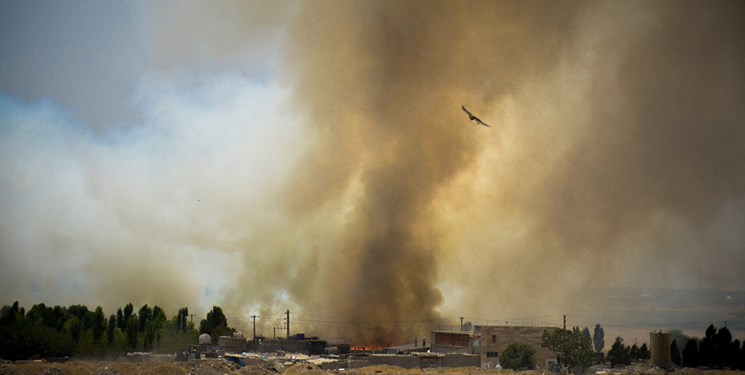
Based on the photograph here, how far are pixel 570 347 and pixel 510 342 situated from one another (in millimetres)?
6818

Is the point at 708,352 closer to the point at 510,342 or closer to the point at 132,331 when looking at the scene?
the point at 510,342

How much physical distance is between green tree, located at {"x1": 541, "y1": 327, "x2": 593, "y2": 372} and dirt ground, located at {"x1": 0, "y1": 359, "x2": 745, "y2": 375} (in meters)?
4.06

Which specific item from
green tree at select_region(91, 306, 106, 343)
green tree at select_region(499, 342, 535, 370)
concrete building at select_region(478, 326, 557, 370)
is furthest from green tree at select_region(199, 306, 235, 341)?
green tree at select_region(499, 342, 535, 370)

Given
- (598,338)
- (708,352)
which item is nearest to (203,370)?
(708,352)

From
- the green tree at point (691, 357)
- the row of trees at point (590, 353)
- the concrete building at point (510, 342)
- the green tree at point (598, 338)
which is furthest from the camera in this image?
the green tree at point (598, 338)

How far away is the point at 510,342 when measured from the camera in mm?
100375

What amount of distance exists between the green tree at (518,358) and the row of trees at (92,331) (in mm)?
37216

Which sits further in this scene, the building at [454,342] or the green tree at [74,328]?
the green tree at [74,328]

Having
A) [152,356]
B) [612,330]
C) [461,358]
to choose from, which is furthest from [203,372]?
[612,330]

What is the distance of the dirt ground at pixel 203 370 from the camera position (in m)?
74.7

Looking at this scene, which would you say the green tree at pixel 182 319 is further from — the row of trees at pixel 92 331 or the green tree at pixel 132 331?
the green tree at pixel 132 331

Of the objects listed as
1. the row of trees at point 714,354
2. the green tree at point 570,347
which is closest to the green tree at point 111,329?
the green tree at point 570,347

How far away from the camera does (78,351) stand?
104875mm

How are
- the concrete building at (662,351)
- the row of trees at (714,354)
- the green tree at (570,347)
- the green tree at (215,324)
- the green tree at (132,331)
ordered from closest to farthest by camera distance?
the green tree at (570,347), the concrete building at (662,351), the row of trees at (714,354), the green tree at (132,331), the green tree at (215,324)
